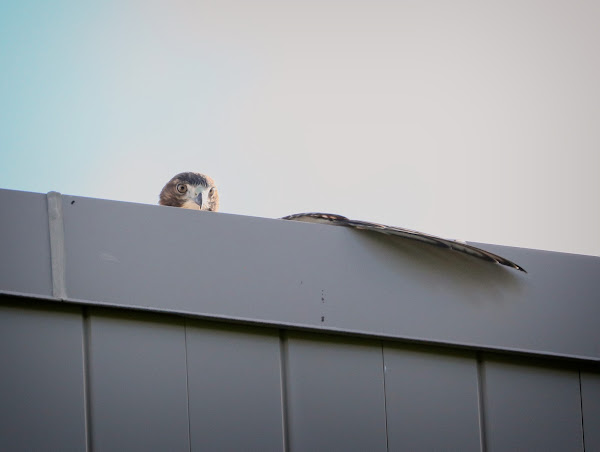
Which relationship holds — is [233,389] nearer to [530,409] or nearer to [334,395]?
[334,395]

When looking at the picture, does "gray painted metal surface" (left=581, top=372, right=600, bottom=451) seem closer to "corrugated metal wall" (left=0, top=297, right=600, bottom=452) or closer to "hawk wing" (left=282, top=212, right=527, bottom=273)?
"corrugated metal wall" (left=0, top=297, right=600, bottom=452)

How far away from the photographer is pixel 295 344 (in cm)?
238

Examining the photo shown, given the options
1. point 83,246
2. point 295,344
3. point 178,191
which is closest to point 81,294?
point 83,246

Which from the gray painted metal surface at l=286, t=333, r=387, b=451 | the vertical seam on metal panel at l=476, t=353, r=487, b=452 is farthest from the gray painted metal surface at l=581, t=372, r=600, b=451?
the gray painted metal surface at l=286, t=333, r=387, b=451

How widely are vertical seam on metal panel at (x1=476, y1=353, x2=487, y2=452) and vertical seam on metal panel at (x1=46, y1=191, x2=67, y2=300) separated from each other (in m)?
1.03

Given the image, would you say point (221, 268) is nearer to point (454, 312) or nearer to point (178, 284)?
point (178, 284)

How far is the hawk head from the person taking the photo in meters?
7.49

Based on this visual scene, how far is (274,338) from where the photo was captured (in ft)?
7.79

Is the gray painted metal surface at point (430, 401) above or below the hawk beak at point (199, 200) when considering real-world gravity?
below

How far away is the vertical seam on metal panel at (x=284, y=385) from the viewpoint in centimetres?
229

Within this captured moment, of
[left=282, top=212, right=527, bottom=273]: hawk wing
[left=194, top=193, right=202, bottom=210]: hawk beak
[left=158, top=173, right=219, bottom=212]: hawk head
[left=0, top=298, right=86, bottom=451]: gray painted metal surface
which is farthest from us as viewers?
[left=158, top=173, right=219, bottom=212]: hawk head

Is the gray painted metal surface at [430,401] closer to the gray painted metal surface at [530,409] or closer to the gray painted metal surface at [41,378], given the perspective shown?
the gray painted metal surface at [530,409]

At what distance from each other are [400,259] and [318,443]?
1.70 ft

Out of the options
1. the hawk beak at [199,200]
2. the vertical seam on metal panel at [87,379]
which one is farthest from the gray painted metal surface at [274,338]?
the hawk beak at [199,200]
